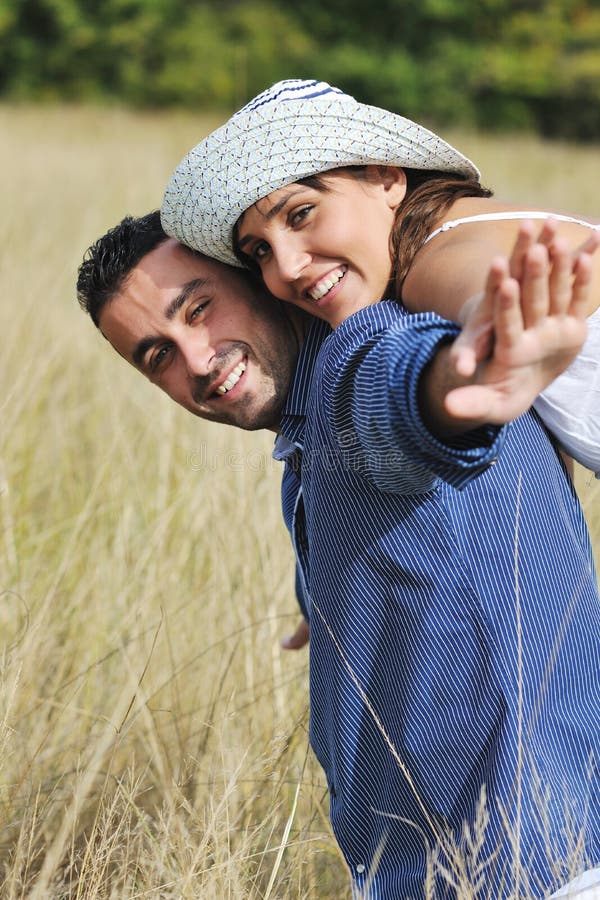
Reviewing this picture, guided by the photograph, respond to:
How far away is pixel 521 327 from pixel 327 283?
71 cm

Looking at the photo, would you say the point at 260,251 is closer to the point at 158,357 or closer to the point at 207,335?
the point at 207,335

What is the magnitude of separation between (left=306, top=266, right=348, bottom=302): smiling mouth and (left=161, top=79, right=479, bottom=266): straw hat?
7.0 inches

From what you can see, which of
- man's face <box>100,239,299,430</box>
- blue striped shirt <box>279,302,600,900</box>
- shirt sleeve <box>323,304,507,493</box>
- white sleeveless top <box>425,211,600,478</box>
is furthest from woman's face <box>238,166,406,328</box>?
shirt sleeve <box>323,304,507,493</box>

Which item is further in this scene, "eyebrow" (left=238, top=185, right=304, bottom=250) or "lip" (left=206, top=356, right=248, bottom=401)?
"lip" (left=206, top=356, right=248, bottom=401)

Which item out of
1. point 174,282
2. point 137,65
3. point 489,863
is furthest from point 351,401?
point 137,65

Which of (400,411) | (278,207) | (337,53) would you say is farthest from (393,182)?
(337,53)

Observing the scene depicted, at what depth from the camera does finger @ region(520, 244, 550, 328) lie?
1092 millimetres

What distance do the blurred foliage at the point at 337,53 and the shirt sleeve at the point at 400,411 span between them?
24967 mm

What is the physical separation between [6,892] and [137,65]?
87.7 ft

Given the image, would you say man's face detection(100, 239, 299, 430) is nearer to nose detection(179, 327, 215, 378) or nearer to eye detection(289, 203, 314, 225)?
nose detection(179, 327, 215, 378)

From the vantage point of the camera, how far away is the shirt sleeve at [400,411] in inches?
47.1

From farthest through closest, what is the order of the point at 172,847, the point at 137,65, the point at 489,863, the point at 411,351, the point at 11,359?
the point at 137,65
the point at 11,359
the point at 172,847
the point at 489,863
the point at 411,351

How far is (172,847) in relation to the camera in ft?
6.07

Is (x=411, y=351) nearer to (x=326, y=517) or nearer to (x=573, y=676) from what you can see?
(x=326, y=517)
